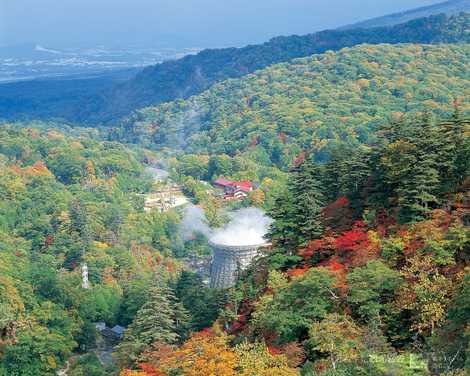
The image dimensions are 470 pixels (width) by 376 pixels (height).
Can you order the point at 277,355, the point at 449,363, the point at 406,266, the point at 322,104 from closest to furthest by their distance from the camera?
1. the point at 449,363
2. the point at 277,355
3. the point at 406,266
4. the point at 322,104

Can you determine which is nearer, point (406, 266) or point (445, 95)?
point (406, 266)

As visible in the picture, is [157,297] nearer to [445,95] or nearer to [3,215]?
[3,215]

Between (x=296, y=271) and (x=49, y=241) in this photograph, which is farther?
(x=49, y=241)

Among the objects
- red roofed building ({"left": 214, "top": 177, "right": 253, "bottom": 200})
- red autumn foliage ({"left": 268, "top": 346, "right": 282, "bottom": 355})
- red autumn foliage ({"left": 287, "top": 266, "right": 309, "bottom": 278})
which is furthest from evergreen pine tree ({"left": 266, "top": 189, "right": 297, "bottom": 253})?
red roofed building ({"left": 214, "top": 177, "right": 253, "bottom": 200})

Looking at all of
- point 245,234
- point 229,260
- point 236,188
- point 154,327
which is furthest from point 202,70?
point 154,327

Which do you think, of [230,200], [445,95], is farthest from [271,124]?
[230,200]

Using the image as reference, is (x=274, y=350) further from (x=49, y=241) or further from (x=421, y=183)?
(x=49, y=241)
